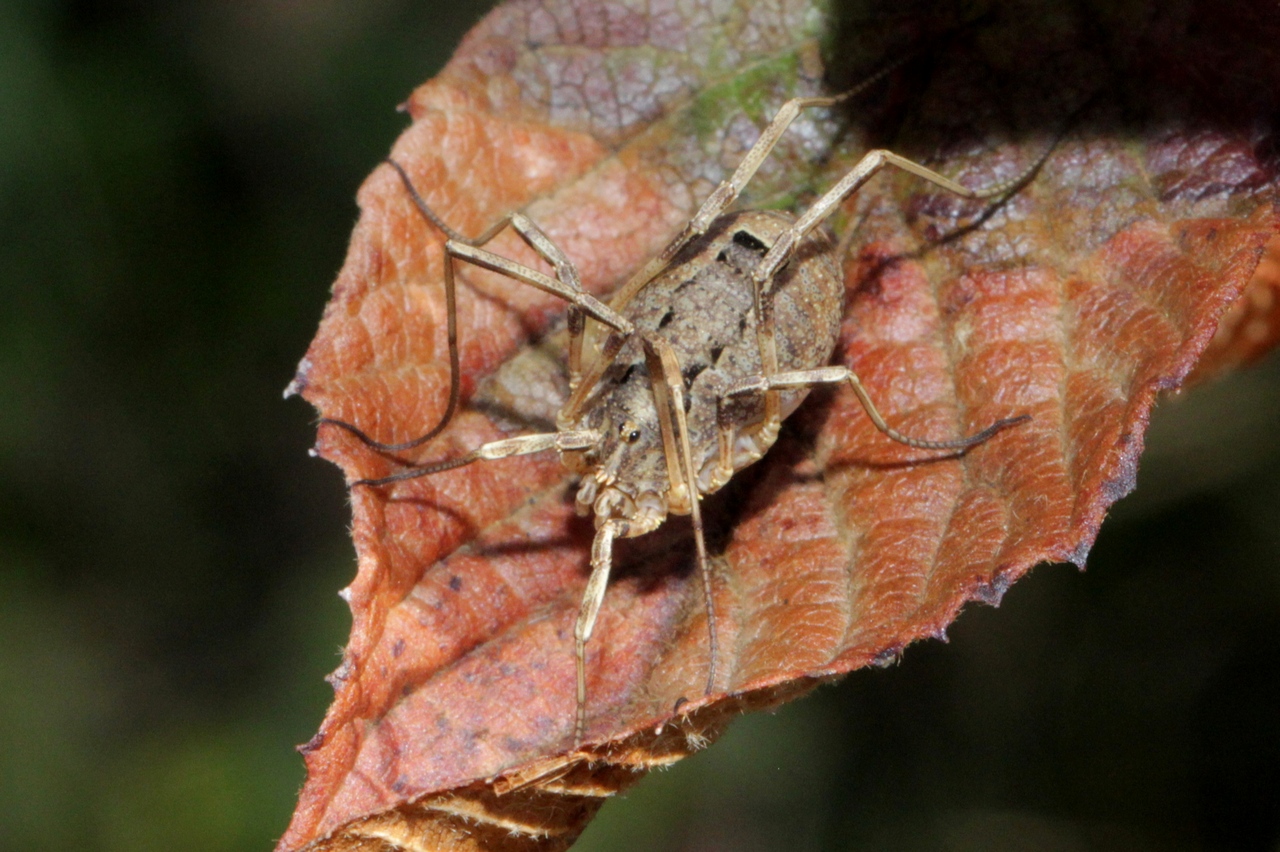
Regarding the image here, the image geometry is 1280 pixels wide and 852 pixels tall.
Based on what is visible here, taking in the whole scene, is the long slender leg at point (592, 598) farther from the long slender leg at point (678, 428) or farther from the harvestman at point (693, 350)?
the long slender leg at point (678, 428)

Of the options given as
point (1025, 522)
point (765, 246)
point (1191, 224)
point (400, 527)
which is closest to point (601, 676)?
point (400, 527)

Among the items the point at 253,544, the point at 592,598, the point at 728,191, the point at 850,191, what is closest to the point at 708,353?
the point at 728,191

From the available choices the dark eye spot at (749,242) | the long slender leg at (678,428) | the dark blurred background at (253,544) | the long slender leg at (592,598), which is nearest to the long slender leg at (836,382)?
the long slender leg at (678,428)

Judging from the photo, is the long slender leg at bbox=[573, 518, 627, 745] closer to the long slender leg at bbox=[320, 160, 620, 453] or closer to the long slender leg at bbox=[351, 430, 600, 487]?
the long slender leg at bbox=[351, 430, 600, 487]

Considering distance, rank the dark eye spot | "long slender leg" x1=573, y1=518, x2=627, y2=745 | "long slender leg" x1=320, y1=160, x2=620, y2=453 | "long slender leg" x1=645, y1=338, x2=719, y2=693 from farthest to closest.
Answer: the dark eye spot → "long slender leg" x1=320, y1=160, x2=620, y2=453 → "long slender leg" x1=645, y1=338, x2=719, y2=693 → "long slender leg" x1=573, y1=518, x2=627, y2=745

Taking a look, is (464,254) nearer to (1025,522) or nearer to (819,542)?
(819,542)

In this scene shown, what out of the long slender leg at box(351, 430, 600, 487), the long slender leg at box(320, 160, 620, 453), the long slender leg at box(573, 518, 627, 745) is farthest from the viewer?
the long slender leg at box(320, 160, 620, 453)

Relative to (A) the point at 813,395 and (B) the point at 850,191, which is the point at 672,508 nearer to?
(A) the point at 813,395

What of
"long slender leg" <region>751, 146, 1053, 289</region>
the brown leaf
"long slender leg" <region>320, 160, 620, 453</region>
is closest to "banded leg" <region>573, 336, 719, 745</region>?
the brown leaf
